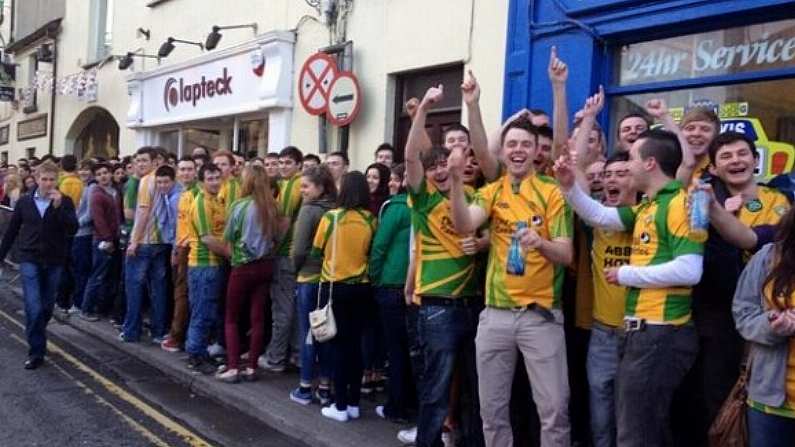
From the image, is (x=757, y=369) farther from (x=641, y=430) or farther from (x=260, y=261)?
(x=260, y=261)

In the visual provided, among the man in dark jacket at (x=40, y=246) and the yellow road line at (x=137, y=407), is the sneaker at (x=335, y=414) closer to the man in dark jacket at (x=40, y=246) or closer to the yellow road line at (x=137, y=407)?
the yellow road line at (x=137, y=407)

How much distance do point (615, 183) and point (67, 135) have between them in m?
17.7

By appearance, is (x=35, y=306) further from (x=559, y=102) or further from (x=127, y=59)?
(x=127, y=59)

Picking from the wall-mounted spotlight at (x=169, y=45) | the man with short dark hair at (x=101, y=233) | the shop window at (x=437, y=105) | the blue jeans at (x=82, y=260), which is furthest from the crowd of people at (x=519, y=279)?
the wall-mounted spotlight at (x=169, y=45)

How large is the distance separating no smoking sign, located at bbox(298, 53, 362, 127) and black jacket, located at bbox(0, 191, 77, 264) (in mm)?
3309

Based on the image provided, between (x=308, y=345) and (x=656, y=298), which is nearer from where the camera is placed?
(x=656, y=298)

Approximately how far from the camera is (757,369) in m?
3.42

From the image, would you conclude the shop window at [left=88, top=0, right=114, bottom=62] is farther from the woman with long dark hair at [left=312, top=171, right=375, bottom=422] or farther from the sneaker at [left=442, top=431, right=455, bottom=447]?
the sneaker at [left=442, top=431, right=455, bottom=447]

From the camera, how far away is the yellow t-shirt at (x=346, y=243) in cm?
594

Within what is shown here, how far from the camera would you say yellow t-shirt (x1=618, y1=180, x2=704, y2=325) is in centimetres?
367

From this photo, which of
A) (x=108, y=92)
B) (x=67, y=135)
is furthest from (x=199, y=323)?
(x=67, y=135)

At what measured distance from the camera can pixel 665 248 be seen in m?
3.74

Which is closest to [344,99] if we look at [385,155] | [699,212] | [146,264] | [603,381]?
[385,155]

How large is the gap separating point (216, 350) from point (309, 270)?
2005 millimetres
